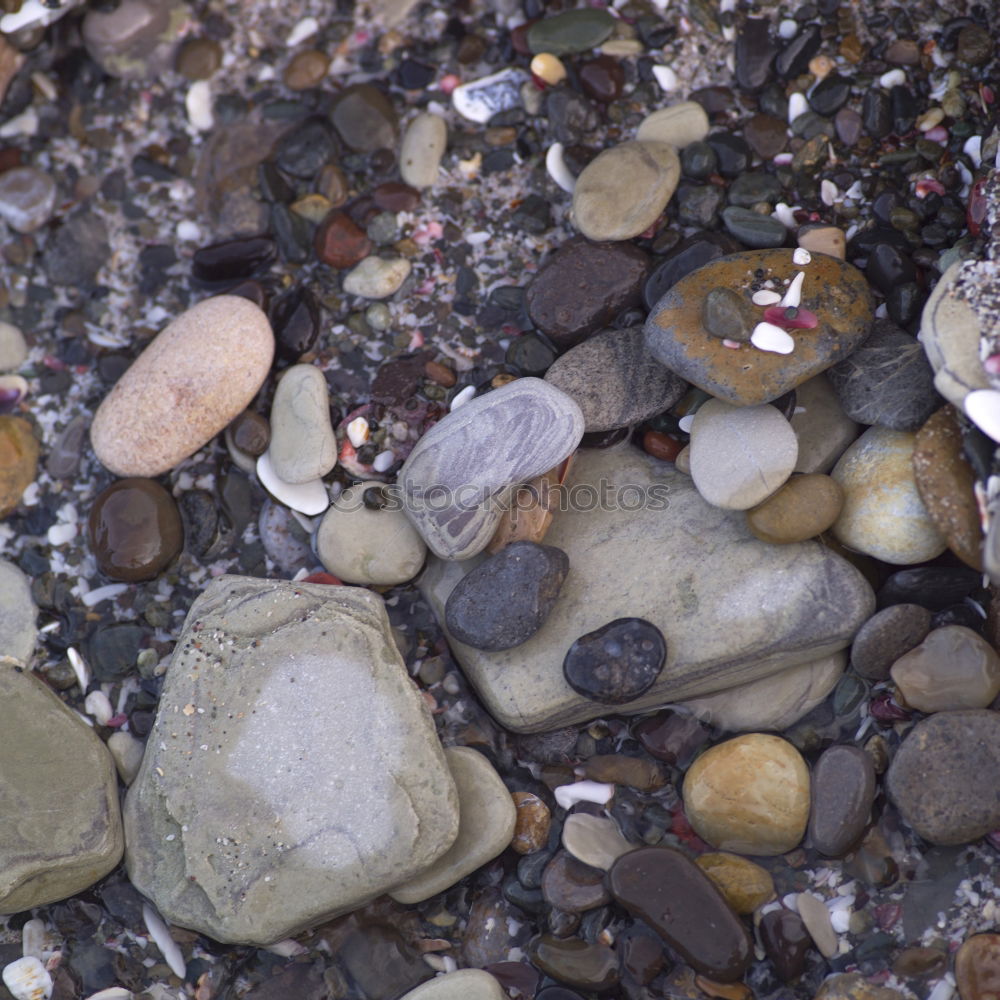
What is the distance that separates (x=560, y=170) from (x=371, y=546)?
4.75 feet

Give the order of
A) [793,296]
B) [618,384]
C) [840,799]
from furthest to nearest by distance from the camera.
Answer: [618,384]
[793,296]
[840,799]

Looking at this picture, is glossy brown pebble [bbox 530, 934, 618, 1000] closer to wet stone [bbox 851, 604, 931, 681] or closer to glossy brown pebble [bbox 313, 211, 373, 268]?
wet stone [bbox 851, 604, 931, 681]

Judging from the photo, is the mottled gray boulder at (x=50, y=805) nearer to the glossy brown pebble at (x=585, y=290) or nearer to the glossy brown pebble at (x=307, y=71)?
the glossy brown pebble at (x=585, y=290)

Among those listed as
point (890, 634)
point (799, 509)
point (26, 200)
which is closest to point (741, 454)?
point (799, 509)

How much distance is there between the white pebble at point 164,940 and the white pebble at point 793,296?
2574mm

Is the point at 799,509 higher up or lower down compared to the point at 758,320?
lower down

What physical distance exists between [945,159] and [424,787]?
2548 mm

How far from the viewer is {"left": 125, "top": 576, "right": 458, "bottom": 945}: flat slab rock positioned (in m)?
2.59

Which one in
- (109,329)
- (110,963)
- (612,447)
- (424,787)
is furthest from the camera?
(109,329)

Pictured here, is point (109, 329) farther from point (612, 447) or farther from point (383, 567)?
point (612, 447)

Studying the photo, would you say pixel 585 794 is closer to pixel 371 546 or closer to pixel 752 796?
pixel 752 796

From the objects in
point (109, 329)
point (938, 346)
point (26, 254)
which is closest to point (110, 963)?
point (109, 329)

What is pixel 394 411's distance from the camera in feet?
10.1

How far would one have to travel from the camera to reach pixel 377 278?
3205mm
